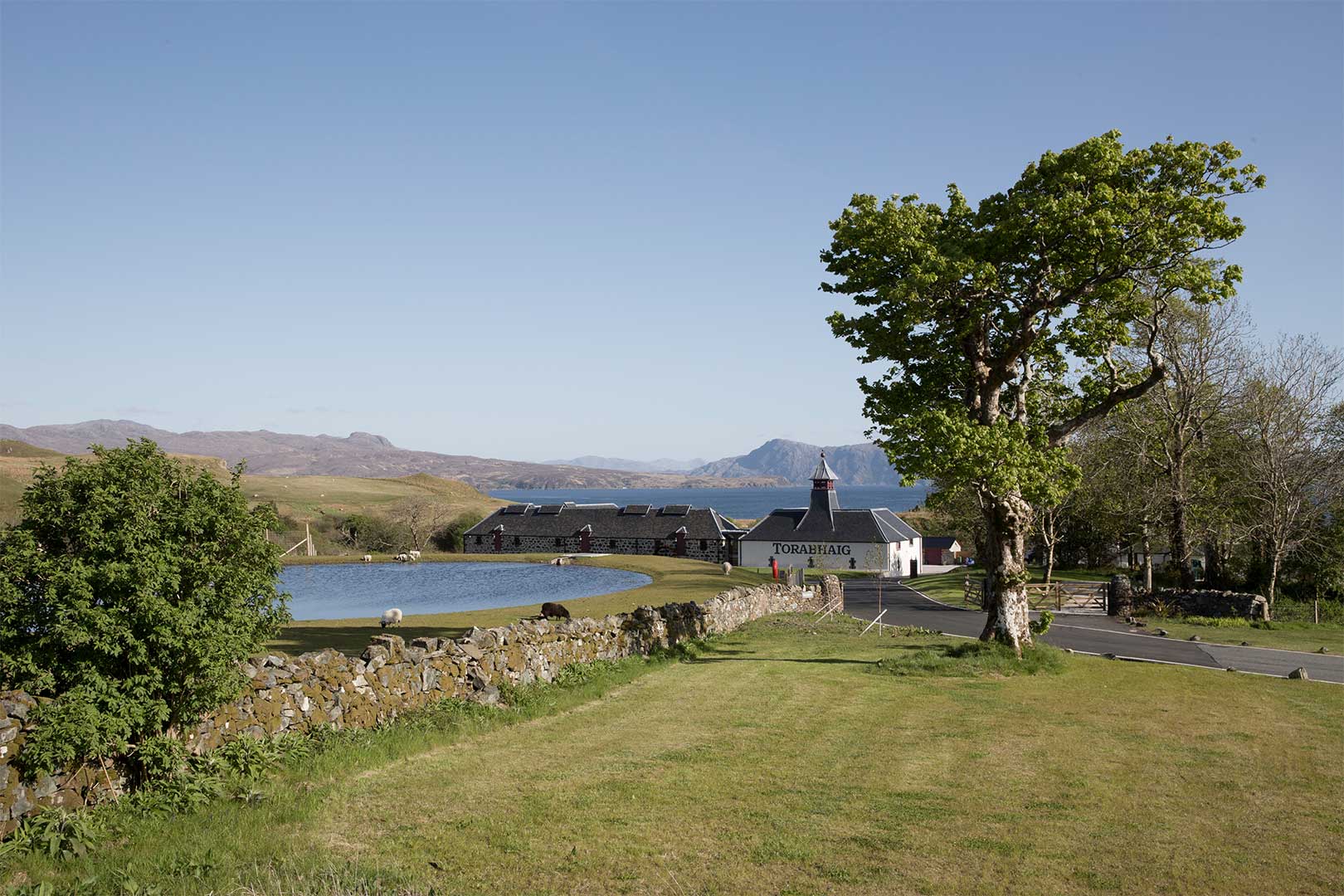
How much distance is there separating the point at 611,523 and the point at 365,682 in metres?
80.5

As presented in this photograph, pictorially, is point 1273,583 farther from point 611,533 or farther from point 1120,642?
point 611,533

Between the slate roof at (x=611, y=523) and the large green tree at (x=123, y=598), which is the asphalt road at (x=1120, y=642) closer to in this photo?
the large green tree at (x=123, y=598)

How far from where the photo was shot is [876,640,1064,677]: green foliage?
22.5m

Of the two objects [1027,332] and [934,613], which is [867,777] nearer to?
[1027,332]

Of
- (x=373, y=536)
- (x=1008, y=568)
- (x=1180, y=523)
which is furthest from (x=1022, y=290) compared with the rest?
(x=373, y=536)

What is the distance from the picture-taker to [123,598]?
10961 mm

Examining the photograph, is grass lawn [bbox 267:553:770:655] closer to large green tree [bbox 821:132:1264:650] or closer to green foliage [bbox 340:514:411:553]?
large green tree [bbox 821:132:1264:650]

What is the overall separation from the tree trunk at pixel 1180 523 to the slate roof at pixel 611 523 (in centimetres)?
5200

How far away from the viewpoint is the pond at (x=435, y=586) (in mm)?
43969

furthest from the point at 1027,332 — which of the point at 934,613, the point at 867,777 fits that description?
the point at 934,613

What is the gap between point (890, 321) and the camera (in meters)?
24.6

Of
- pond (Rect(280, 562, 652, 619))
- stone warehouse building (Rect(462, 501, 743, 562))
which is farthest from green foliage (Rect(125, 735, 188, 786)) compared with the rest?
stone warehouse building (Rect(462, 501, 743, 562))

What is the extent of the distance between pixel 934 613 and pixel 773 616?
12.3m

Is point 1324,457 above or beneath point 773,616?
above
